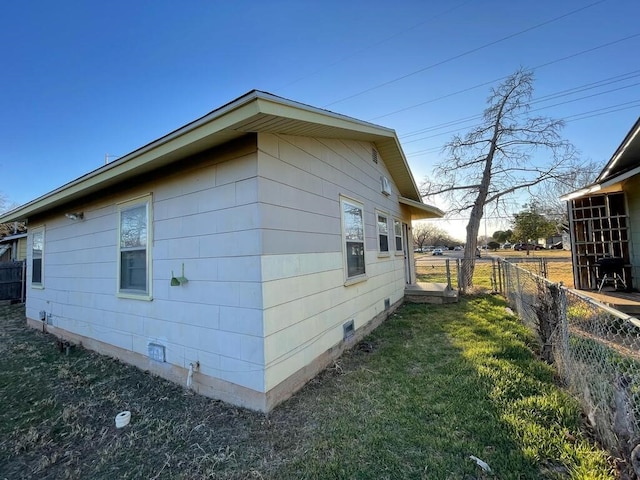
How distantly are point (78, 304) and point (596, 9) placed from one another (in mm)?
14447

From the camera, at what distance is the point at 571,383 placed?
299 centimetres

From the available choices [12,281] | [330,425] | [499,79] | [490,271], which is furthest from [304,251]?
[490,271]

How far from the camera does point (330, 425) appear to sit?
263 cm

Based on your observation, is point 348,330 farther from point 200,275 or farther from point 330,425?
point 200,275

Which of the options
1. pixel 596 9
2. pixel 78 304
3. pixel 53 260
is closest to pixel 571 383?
pixel 78 304

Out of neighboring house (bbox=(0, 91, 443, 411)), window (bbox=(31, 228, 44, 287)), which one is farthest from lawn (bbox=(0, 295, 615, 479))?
window (bbox=(31, 228, 44, 287))

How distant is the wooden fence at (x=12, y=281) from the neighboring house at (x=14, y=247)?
2.73m

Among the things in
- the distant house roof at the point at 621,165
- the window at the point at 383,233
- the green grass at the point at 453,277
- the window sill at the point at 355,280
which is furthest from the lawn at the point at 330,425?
the green grass at the point at 453,277

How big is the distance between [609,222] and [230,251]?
9.16m

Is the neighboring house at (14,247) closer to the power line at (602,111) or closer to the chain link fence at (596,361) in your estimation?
the chain link fence at (596,361)

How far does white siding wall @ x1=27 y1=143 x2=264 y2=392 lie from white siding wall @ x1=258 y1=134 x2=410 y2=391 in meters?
0.17

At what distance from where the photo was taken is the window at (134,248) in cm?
400

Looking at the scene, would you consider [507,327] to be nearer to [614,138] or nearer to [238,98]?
[238,98]

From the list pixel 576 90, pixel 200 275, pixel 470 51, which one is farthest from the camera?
pixel 576 90
